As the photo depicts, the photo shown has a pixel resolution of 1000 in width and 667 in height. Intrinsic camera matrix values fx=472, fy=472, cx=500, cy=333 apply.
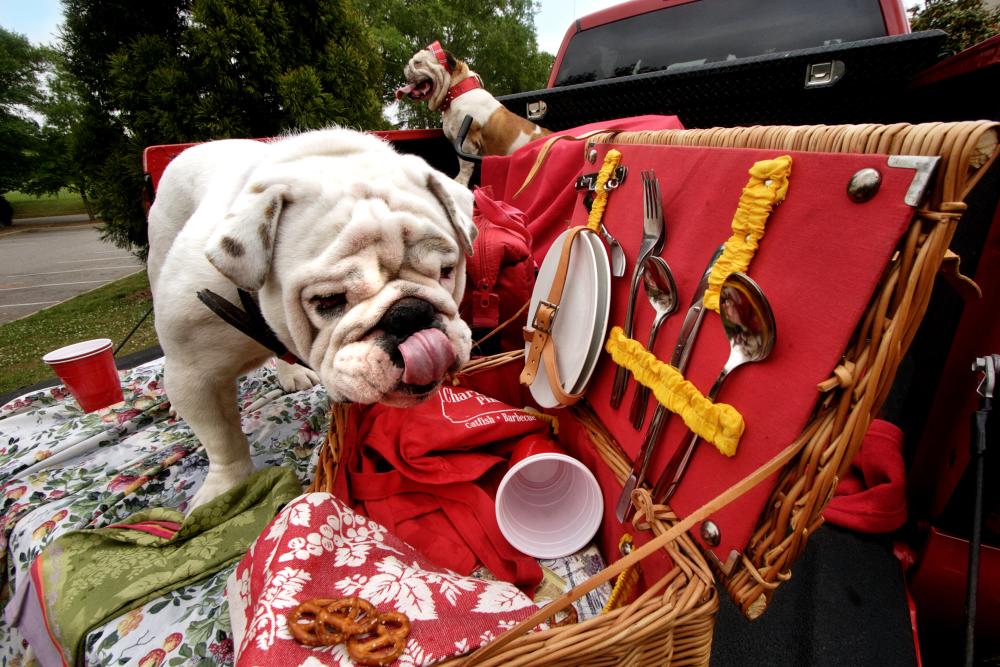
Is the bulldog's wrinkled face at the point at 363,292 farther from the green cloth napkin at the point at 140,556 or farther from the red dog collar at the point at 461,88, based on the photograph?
the red dog collar at the point at 461,88

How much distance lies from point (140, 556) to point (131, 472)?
55cm

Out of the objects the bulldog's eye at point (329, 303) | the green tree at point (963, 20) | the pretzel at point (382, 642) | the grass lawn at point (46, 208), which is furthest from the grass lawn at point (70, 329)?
the grass lawn at point (46, 208)

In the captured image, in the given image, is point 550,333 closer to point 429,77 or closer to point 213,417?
point 213,417

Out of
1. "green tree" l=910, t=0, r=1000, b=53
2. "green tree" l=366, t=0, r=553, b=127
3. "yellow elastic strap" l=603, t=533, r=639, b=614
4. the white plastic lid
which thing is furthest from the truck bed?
"green tree" l=366, t=0, r=553, b=127

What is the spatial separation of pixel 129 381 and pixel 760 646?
8.67ft

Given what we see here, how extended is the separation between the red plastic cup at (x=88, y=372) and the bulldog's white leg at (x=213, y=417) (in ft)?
2.76

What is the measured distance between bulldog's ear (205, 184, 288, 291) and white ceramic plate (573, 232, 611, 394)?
2.50 ft

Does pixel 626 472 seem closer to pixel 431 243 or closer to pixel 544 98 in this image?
pixel 431 243

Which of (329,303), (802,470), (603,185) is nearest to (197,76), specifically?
(329,303)

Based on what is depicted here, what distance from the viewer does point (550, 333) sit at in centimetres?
132

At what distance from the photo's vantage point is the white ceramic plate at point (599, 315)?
43.3 inches

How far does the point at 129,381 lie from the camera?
2.22 metres

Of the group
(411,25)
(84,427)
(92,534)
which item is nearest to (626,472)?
(92,534)

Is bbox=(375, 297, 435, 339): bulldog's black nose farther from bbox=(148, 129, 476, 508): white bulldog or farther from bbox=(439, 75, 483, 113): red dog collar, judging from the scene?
bbox=(439, 75, 483, 113): red dog collar
